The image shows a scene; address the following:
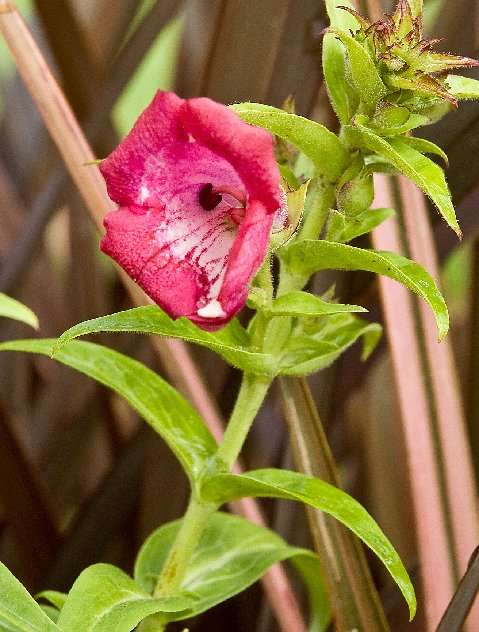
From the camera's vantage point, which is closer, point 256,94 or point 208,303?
point 208,303

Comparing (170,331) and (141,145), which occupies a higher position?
(141,145)

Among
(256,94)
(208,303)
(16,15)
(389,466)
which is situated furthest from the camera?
(389,466)

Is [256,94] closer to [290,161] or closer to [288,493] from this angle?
[290,161]

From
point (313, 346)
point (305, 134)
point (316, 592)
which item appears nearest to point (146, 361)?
point (316, 592)

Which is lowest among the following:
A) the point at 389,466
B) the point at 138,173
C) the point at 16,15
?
the point at 389,466

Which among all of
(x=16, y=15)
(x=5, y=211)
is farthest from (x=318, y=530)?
(x=5, y=211)

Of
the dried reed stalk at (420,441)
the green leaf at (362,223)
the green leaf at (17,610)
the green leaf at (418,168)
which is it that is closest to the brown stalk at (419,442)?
the dried reed stalk at (420,441)

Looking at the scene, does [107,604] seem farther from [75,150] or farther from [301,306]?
[75,150]
